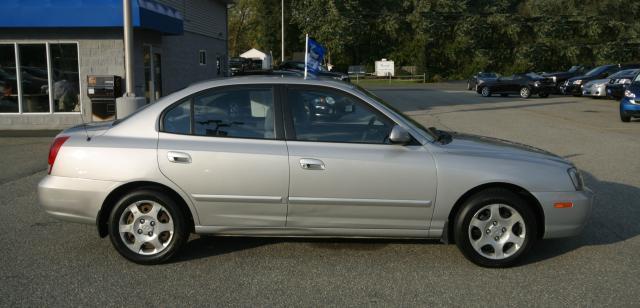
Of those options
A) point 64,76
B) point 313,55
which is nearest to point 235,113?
point 313,55

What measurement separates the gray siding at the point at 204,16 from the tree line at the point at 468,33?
1191 inches

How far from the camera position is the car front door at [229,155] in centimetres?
505

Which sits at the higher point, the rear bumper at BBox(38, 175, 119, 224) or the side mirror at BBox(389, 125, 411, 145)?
the side mirror at BBox(389, 125, 411, 145)

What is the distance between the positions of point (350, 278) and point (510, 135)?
10812 mm

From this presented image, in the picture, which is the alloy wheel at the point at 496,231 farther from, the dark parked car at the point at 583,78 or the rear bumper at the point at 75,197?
the dark parked car at the point at 583,78

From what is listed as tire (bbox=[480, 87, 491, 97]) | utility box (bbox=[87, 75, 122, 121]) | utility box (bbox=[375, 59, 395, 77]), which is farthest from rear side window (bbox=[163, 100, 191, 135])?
utility box (bbox=[375, 59, 395, 77])

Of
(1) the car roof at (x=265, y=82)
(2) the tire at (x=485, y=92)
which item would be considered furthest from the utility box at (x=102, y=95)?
(2) the tire at (x=485, y=92)

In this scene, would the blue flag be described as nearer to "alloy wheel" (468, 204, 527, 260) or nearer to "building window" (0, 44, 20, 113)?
"building window" (0, 44, 20, 113)

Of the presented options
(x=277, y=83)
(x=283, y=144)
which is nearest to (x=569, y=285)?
(x=283, y=144)

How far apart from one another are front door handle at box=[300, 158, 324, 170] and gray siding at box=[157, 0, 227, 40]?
53.1 feet

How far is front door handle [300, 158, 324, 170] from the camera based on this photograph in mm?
5004

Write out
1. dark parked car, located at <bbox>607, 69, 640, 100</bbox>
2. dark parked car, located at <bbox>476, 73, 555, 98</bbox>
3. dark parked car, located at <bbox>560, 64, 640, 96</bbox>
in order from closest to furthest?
dark parked car, located at <bbox>607, 69, 640, 100</bbox>
dark parked car, located at <bbox>476, 73, 555, 98</bbox>
dark parked car, located at <bbox>560, 64, 640, 96</bbox>

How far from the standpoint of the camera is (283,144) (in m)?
5.09

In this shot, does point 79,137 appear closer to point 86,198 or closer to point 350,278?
point 86,198
